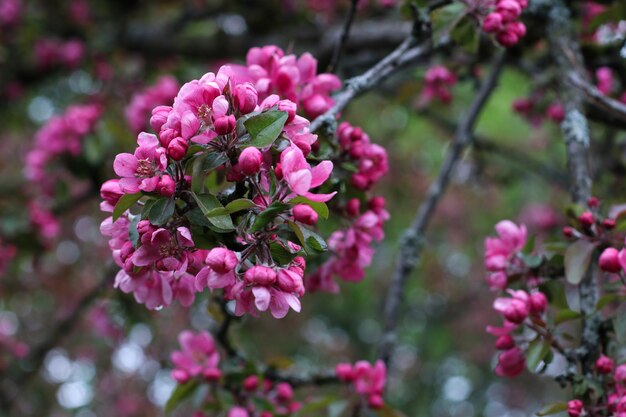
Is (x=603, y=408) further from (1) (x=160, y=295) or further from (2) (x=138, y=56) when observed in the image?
(2) (x=138, y=56)

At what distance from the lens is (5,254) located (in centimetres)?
324

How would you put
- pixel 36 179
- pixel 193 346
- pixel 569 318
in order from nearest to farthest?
1. pixel 569 318
2. pixel 193 346
3. pixel 36 179

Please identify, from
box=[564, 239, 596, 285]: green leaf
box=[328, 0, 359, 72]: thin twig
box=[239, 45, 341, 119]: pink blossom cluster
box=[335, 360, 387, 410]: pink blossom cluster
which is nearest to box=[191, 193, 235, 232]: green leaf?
box=[239, 45, 341, 119]: pink blossom cluster

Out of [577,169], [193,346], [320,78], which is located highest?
[320,78]

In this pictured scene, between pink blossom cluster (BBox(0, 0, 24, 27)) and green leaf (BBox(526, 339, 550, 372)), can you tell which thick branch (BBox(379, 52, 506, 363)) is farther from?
pink blossom cluster (BBox(0, 0, 24, 27))

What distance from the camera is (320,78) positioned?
4.99ft

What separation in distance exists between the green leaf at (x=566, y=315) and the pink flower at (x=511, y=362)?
0.11 m

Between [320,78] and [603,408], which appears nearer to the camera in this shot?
[603,408]

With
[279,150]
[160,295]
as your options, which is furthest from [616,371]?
[160,295]

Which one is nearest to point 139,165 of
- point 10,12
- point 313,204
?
point 313,204

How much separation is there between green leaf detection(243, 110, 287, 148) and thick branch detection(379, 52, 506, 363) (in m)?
1.13

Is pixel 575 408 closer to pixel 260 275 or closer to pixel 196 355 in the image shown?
pixel 260 275

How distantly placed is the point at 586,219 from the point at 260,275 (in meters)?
0.81

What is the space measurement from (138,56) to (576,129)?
3248mm
